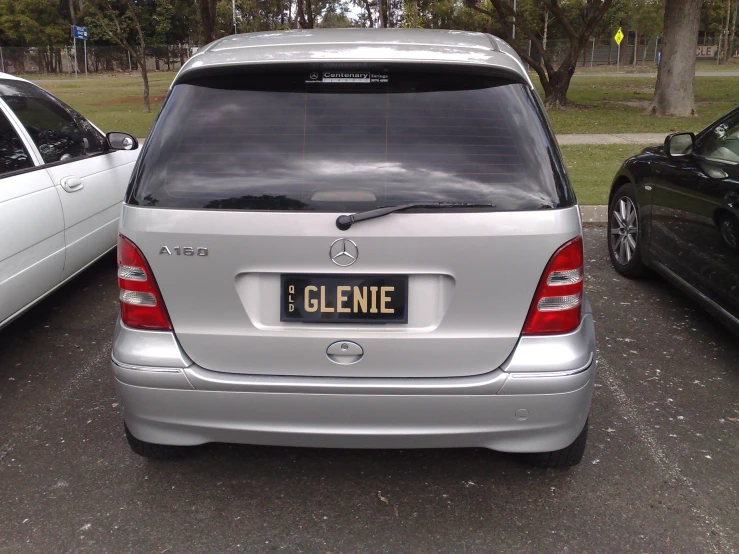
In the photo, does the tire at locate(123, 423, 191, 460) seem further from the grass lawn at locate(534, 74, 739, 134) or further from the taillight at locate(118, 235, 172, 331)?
the grass lawn at locate(534, 74, 739, 134)

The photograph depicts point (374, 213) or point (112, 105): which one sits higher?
point (374, 213)

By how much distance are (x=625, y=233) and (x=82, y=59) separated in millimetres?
54767

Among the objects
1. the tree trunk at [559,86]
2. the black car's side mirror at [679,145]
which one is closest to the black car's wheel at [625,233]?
the black car's side mirror at [679,145]

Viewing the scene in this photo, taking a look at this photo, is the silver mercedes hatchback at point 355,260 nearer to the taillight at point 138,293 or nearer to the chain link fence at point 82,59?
the taillight at point 138,293

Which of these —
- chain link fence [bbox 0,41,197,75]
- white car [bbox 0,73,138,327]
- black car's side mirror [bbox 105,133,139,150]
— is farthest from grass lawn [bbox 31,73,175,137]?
chain link fence [bbox 0,41,197,75]

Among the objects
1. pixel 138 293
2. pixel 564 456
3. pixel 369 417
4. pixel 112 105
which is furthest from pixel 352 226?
pixel 112 105

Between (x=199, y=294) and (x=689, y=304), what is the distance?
13.5 feet

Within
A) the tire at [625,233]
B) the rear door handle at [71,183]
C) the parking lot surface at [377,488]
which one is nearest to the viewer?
the parking lot surface at [377,488]

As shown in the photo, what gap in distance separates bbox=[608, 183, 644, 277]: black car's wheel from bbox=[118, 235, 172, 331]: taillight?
13.5 ft

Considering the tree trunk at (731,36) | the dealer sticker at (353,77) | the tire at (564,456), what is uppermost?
the tree trunk at (731,36)

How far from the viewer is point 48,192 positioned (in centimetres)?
450

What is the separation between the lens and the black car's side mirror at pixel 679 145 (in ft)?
16.2

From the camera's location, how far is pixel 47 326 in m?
5.04

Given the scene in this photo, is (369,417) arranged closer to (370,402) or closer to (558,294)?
(370,402)
